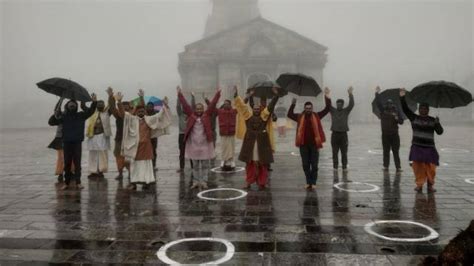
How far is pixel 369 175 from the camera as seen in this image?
10820 mm

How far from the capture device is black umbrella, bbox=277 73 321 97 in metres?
9.30

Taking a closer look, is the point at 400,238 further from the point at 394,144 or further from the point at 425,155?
the point at 394,144

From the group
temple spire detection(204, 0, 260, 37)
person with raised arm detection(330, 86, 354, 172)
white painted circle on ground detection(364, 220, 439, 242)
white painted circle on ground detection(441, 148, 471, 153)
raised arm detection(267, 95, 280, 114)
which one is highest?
temple spire detection(204, 0, 260, 37)

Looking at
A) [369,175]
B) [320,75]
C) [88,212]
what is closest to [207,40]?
[320,75]

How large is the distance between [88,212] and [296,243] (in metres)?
3.81

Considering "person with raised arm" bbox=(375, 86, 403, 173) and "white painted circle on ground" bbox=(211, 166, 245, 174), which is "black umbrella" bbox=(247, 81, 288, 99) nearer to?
"white painted circle on ground" bbox=(211, 166, 245, 174)

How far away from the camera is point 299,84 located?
30.8 feet

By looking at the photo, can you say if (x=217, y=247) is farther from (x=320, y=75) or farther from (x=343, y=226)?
(x=320, y=75)

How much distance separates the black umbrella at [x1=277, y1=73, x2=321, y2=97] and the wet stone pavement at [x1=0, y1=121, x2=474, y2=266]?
6.99 ft

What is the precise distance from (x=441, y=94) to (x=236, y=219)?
16.0ft

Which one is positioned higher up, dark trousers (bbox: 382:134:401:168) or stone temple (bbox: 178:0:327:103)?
stone temple (bbox: 178:0:327:103)

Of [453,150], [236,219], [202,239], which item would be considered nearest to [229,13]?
[453,150]

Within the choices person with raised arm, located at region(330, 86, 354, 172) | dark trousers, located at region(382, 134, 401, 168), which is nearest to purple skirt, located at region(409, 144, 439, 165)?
dark trousers, located at region(382, 134, 401, 168)

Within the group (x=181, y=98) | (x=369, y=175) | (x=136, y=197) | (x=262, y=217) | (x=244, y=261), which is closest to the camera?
(x=244, y=261)
